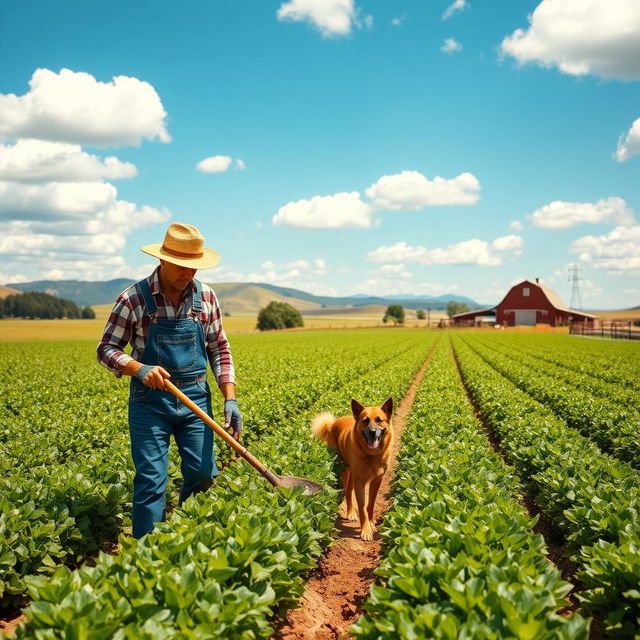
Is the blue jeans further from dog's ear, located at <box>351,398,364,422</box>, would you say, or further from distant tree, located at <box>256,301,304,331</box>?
distant tree, located at <box>256,301,304,331</box>

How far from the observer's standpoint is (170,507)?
6.99m

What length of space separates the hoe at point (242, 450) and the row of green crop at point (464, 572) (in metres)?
0.94

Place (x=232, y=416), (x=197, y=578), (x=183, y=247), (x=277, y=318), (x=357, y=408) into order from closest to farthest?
(x=197, y=578)
(x=183, y=247)
(x=232, y=416)
(x=357, y=408)
(x=277, y=318)

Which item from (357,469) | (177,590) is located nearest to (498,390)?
(357,469)

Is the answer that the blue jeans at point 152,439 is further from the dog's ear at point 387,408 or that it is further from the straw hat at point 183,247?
the dog's ear at point 387,408

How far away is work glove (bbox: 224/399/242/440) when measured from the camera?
5.17 meters

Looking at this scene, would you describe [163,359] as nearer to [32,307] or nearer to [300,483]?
[300,483]

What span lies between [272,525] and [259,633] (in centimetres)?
86

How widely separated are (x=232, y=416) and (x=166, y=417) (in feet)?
2.49

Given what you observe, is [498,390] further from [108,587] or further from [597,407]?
[108,587]

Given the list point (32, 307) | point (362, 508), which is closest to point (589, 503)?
point (362, 508)

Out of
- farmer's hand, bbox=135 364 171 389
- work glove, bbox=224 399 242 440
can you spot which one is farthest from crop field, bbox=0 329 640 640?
farmer's hand, bbox=135 364 171 389

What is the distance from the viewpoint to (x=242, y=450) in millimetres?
4863

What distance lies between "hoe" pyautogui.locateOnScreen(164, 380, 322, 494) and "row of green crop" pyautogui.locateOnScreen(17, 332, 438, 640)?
0.17 m
